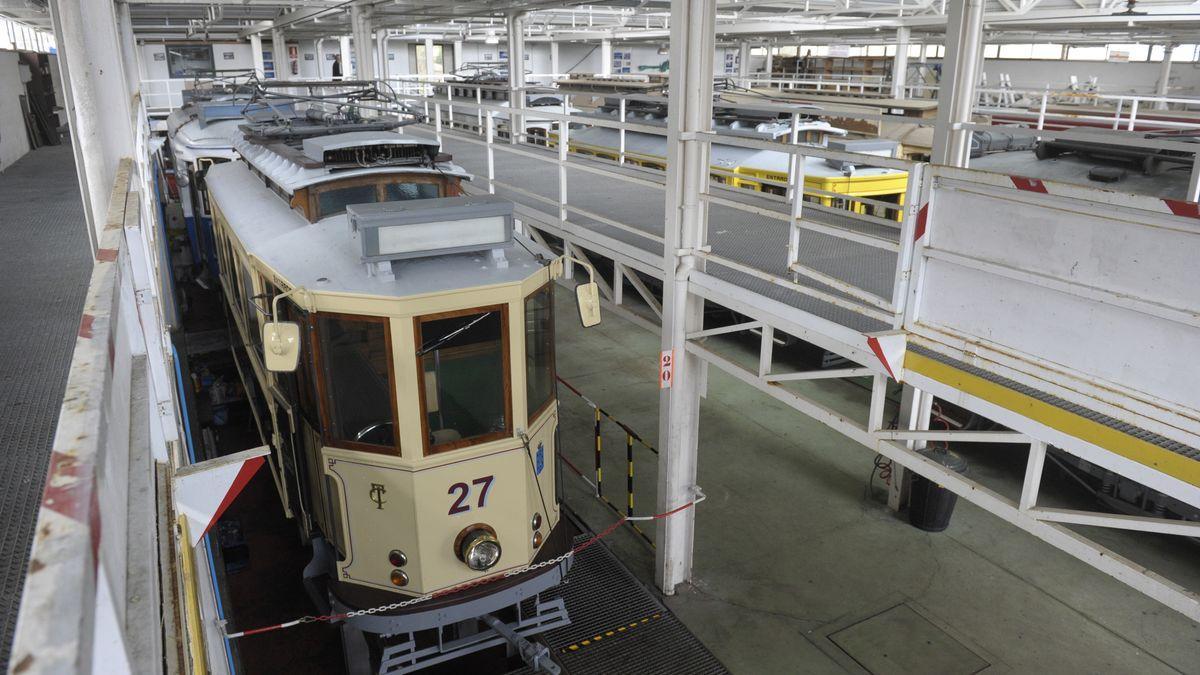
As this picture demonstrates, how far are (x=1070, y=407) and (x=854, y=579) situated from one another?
4.55m

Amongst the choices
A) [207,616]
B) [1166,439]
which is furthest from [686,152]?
[207,616]

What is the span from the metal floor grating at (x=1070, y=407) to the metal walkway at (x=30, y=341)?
4.00 meters

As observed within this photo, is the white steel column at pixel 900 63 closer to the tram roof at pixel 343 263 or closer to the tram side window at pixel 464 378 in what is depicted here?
the tram roof at pixel 343 263

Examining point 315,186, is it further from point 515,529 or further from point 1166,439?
point 1166,439

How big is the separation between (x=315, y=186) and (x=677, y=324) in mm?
3065

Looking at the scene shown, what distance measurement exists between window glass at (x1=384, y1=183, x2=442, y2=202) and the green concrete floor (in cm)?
387

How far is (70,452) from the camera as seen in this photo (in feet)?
4.01

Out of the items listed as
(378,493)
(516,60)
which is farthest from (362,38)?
(378,493)

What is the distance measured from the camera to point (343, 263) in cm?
563

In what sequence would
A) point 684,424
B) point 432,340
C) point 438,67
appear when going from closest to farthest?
point 432,340 < point 684,424 < point 438,67

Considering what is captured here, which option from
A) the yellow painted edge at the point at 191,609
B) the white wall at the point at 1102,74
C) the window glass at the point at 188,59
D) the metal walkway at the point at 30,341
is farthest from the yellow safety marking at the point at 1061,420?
the window glass at the point at 188,59

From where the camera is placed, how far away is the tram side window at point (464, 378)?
17.6ft

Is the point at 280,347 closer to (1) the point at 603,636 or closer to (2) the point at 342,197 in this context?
(2) the point at 342,197

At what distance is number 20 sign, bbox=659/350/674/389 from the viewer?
275 inches
